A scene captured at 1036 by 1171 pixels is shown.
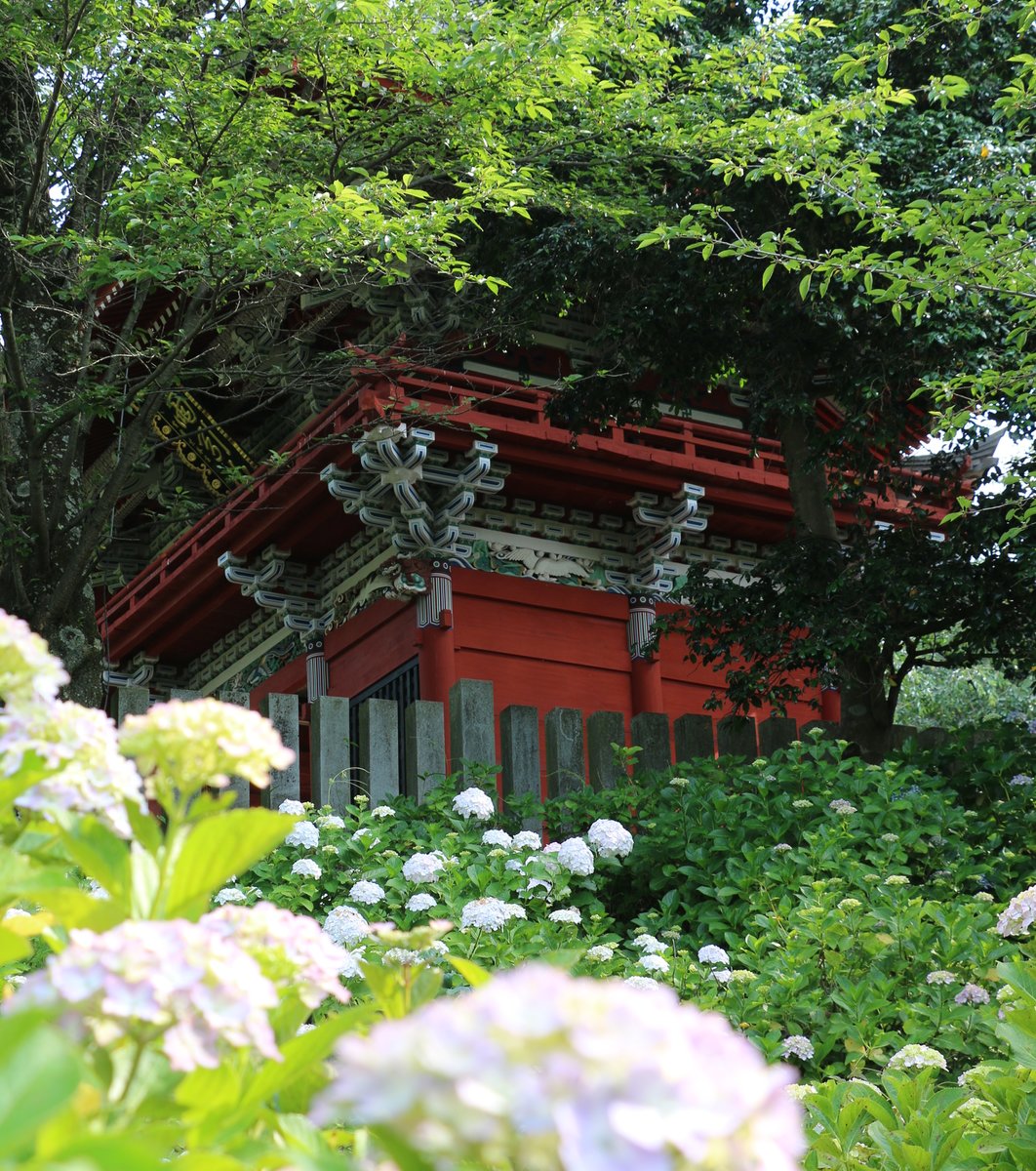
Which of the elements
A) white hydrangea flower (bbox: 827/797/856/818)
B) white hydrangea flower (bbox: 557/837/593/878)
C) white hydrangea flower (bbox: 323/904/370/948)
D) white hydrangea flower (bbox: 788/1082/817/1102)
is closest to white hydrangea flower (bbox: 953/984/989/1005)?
white hydrangea flower (bbox: 788/1082/817/1102)

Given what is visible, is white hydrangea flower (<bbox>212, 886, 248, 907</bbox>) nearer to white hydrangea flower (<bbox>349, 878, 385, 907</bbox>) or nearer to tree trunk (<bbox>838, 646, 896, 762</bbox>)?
white hydrangea flower (<bbox>349, 878, 385, 907</bbox>)

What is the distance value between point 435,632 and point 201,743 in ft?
33.7

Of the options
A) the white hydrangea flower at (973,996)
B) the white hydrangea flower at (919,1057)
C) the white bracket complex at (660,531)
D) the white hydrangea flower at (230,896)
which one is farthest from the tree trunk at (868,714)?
the white hydrangea flower at (919,1057)

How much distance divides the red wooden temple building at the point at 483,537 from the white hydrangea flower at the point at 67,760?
29.6 ft

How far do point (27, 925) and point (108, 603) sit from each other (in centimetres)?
1390

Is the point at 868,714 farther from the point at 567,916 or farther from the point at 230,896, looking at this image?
the point at 230,896

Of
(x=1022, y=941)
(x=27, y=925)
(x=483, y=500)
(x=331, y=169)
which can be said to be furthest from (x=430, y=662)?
(x=27, y=925)

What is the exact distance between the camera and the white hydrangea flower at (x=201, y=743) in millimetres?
1222

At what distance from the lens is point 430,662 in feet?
37.6

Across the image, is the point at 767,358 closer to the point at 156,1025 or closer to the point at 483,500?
the point at 483,500

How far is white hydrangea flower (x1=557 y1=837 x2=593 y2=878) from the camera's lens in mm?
4883

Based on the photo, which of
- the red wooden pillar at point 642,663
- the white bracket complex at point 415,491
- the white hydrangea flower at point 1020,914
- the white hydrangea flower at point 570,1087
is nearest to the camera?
the white hydrangea flower at point 570,1087

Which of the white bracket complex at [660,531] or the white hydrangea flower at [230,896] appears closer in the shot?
the white hydrangea flower at [230,896]

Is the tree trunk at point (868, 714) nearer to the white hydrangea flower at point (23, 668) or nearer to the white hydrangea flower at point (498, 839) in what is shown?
the white hydrangea flower at point (498, 839)
